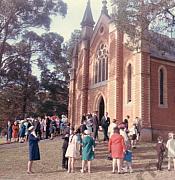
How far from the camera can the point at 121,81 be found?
3141 centimetres

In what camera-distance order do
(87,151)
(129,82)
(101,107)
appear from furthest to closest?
(101,107) < (129,82) < (87,151)

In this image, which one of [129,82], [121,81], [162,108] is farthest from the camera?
[121,81]

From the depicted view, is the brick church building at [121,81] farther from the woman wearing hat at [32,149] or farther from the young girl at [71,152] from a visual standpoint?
the woman wearing hat at [32,149]

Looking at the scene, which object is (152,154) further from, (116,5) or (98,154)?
(116,5)

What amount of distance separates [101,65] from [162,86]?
743 cm

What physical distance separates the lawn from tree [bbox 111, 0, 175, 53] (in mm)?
6434

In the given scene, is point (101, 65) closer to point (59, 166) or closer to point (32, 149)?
point (59, 166)

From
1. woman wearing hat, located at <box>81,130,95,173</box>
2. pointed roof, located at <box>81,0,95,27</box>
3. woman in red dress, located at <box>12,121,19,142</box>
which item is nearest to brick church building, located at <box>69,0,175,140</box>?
pointed roof, located at <box>81,0,95,27</box>

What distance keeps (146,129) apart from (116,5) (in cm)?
1045

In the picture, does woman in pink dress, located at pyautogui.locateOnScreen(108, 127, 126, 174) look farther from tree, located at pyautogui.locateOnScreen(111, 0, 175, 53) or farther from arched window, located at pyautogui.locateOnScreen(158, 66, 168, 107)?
arched window, located at pyautogui.locateOnScreen(158, 66, 168, 107)

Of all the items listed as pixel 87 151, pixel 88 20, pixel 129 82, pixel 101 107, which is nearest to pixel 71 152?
pixel 87 151

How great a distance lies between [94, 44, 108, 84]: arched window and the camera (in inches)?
1373

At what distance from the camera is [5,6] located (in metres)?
30.5

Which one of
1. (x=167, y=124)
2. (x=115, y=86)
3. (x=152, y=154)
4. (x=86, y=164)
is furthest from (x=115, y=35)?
(x=86, y=164)
